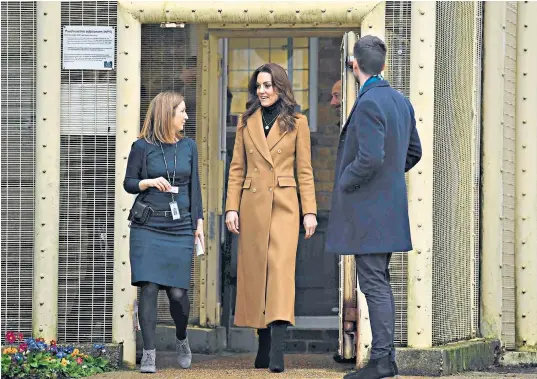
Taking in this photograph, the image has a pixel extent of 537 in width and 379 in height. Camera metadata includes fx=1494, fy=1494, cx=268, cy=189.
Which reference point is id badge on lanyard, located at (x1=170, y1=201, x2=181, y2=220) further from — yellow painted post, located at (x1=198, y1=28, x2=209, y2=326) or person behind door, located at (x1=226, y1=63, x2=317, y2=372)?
yellow painted post, located at (x1=198, y1=28, x2=209, y2=326)

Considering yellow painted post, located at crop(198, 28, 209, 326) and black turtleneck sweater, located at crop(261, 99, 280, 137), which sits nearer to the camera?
black turtleneck sweater, located at crop(261, 99, 280, 137)

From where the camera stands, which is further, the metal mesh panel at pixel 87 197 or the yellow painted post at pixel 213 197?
the yellow painted post at pixel 213 197

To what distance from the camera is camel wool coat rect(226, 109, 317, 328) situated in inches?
378

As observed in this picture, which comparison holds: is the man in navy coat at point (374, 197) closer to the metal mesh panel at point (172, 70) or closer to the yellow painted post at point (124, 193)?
the yellow painted post at point (124, 193)

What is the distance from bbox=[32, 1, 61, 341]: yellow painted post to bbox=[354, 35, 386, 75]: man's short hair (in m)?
2.36

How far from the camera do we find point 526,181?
10797mm

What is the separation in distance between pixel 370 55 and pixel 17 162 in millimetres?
2725

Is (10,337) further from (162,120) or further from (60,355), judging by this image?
(162,120)

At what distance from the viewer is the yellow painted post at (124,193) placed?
9.70m

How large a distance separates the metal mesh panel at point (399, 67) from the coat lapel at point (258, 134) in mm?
877

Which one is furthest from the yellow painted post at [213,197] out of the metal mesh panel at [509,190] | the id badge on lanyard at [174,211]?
the id badge on lanyard at [174,211]

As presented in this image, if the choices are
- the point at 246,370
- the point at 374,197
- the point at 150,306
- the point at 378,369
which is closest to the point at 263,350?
the point at 246,370

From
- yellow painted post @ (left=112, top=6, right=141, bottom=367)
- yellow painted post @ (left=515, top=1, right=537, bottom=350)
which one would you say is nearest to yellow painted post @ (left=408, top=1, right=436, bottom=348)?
yellow painted post @ (left=515, top=1, right=537, bottom=350)

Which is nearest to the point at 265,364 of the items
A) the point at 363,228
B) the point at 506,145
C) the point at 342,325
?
the point at 342,325
